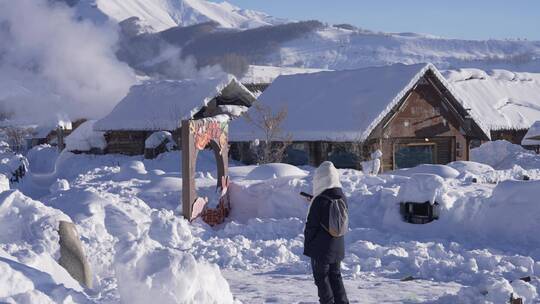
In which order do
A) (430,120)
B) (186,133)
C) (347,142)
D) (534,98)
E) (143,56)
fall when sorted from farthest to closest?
(143,56) < (534,98) < (430,120) < (347,142) < (186,133)

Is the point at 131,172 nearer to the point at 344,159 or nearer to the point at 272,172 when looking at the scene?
the point at 272,172

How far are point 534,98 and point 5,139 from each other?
152 ft

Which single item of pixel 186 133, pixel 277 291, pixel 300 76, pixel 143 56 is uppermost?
pixel 143 56

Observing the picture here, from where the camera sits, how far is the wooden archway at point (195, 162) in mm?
13852

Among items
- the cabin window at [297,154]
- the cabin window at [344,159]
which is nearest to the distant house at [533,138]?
the cabin window at [344,159]

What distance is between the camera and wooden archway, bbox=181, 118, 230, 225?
1385 centimetres

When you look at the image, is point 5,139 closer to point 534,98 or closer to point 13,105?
point 13,105

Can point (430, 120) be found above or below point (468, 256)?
above

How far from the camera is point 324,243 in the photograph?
21.3 ft

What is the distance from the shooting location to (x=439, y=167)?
1878cm

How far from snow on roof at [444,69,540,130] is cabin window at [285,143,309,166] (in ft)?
29.5

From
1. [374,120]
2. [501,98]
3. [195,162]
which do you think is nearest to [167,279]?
[195,162]

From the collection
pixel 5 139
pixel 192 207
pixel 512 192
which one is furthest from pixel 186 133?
pixel 5 139

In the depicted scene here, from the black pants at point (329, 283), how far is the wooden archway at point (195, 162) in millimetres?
7395
